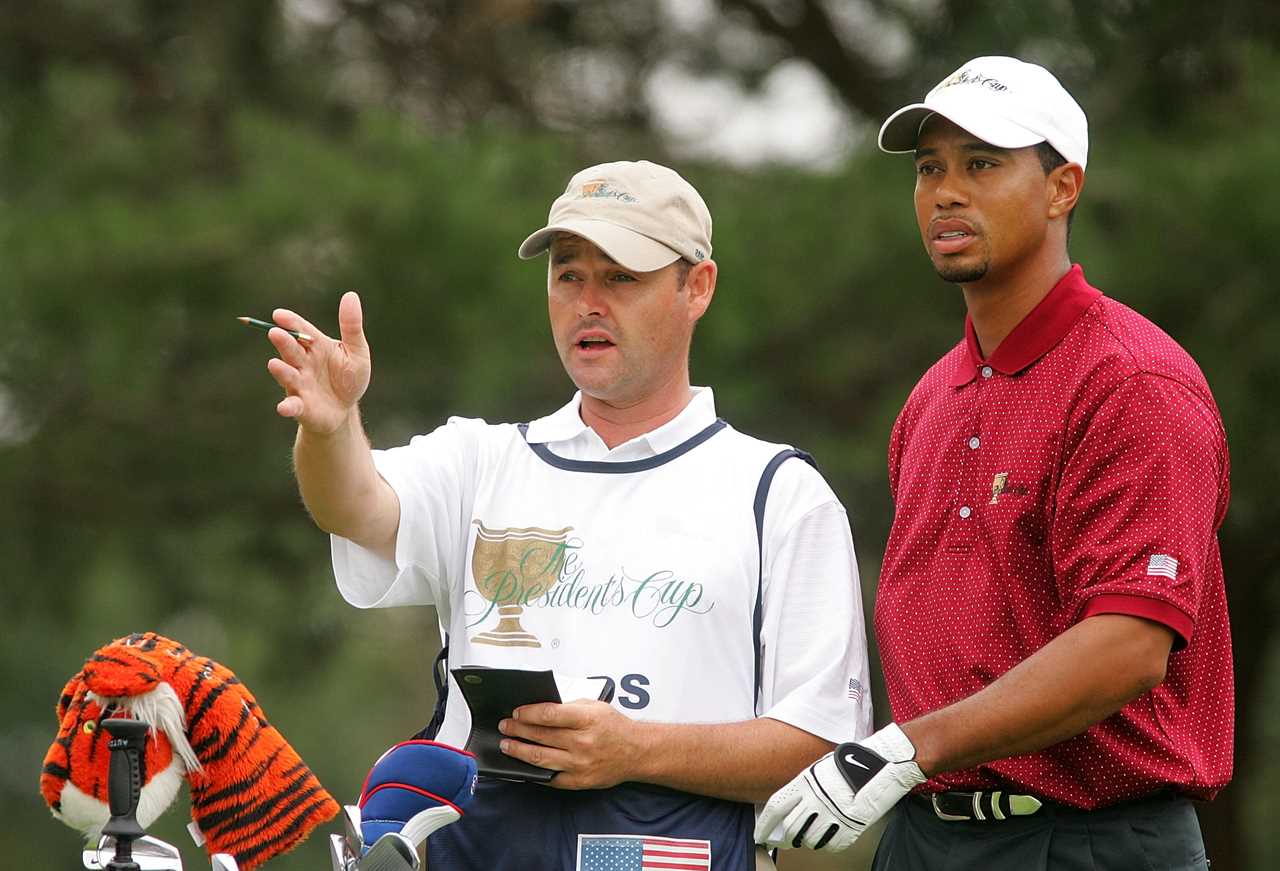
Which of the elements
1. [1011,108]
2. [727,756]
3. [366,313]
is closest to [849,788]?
[727,756]

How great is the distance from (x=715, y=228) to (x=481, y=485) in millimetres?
4838

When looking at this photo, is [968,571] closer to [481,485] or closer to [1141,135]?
[481,485]

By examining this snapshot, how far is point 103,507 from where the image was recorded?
366 inches

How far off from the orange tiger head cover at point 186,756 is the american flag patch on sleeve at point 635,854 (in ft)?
1.47

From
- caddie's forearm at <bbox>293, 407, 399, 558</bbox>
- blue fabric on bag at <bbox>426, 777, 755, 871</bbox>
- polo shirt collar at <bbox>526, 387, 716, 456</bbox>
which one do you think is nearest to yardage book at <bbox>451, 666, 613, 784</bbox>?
blue fabric on bag at <bbox>426, 777, 755, 871</bbox>

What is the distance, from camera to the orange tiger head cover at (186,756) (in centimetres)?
278

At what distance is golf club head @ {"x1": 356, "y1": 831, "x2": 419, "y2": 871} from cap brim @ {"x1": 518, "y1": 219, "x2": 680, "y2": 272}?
3.72 feet

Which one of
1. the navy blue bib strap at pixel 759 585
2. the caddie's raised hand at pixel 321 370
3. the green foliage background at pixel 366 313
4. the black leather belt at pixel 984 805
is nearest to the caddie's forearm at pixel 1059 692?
the black leather belt at pixel 984 805

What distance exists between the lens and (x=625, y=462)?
3266 mm

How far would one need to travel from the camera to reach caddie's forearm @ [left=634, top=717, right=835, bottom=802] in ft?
9.73

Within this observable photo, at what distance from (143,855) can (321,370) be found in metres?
0.87

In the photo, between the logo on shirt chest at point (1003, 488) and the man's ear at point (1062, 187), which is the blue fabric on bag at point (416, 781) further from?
the man's ear at point (1062, 187)

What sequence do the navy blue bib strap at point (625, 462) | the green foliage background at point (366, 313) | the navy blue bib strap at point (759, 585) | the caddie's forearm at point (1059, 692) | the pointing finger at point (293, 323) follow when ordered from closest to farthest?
the caddie's forearm at point (1059, 692)
the pointing finger at point (293, 323)
the navy blue bib strap at point (759, 585)
the navy blue bib strap at point (625, 462)
the green foliage background at point (366, 313)

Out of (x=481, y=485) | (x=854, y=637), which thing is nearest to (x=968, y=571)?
(x=854, y=637)
